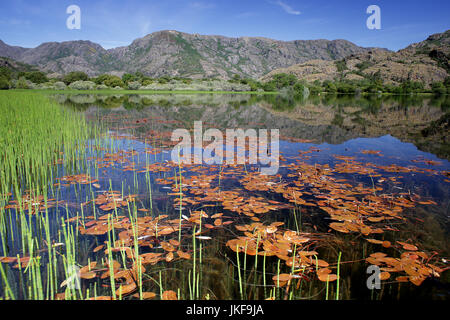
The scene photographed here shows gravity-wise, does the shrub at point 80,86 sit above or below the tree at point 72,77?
below

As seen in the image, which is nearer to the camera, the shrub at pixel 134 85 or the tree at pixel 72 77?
the shrub at pixel 134 85

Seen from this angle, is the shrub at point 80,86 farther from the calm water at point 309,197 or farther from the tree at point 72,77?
the calm water at point 309,197

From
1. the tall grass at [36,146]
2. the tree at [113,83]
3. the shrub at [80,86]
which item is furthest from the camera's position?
the tree at [113,83]

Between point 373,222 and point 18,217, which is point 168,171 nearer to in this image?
point 18,217

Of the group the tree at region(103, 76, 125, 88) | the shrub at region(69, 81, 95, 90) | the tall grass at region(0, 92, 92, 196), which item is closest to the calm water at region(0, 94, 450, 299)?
the tall grass at region(0, 92, 92, 196)

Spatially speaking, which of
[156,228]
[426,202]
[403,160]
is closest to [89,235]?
[156,228]

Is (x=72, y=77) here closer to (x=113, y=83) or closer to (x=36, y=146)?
(x=113, y=83)

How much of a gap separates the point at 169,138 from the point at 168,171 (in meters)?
5.21

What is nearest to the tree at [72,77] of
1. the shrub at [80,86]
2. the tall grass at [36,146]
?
the shrub at [80,86]

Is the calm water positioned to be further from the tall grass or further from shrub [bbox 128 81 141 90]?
shrub [bbox 128 81 141 90]

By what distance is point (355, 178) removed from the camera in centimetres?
674

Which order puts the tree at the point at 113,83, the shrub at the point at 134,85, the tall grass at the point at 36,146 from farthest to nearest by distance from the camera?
the tree at the point at 113,83
the shrub at the point at 134,85
the tall grass at the point at 36,146

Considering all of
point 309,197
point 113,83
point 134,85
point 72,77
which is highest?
point 72,77

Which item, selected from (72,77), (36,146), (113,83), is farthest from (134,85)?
(36,146)
